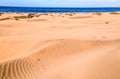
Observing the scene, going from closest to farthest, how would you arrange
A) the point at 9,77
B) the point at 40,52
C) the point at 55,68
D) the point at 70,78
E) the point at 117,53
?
the point at 70,78, the point at 9,77, the point at 55,68, the point at 117,53, the point at 40,52

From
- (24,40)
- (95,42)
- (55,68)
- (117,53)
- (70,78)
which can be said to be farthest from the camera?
(24,40)

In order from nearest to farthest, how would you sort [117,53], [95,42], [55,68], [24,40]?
1. [55,68]
2. [117,53]
3. [95,42]
4. [24,40]

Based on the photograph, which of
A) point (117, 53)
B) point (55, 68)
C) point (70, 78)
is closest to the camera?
point (70, 78)

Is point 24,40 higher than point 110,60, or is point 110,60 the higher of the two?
point 110,60

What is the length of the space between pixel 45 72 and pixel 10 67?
85 centimetres

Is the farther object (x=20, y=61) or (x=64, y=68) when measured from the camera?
(x=20, y=61)

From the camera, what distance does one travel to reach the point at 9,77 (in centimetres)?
495

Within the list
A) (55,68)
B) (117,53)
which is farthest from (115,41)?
(55,68)

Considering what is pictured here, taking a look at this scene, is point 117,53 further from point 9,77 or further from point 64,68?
point 9,77

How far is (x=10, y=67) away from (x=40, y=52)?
1.29m

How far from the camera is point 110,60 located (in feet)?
17.4

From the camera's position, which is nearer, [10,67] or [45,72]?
[45,72]

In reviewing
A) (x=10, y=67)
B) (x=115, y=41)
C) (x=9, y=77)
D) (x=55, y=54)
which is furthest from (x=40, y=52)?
(x=115, y=41)

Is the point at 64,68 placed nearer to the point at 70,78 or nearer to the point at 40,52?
the point at 70,78
